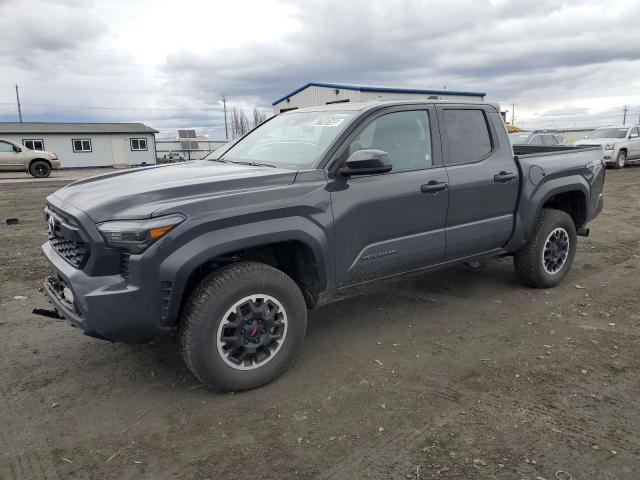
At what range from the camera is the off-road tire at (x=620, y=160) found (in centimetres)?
2028

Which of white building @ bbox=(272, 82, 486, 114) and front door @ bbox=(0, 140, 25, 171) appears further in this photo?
white building @ bbox=(272, 82, 486, 114)

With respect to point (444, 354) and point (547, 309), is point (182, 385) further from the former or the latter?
point (547, 309)

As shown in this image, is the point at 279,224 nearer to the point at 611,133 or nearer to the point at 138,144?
the point at 611,133

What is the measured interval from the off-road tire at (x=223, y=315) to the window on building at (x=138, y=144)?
40825mm

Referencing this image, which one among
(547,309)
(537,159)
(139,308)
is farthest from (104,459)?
(537,159)

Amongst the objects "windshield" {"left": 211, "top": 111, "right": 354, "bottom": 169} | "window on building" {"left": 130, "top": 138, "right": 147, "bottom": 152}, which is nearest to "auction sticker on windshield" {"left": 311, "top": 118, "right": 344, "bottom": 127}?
"windshield" {"left": 211, "top": 111, "right": 354, "bottom": 169}

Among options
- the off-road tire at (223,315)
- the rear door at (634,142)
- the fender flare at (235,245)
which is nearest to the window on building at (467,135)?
the fender flare at (235,245)

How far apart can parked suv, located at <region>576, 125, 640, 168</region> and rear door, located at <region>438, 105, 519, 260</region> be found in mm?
17645

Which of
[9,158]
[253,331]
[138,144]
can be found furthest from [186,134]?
[253,331]

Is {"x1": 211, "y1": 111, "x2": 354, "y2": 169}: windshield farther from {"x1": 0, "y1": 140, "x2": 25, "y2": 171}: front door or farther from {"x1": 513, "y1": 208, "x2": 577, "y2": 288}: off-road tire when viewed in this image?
{"x1": 0, "y1": 140, "x2": 25, "y2": 171}: front door

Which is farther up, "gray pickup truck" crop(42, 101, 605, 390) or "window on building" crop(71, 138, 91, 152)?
"window on building" crop(71, 138, 91, 152)

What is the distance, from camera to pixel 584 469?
254cm

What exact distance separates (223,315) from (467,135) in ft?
8.97

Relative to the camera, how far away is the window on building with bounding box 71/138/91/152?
3891 cm
